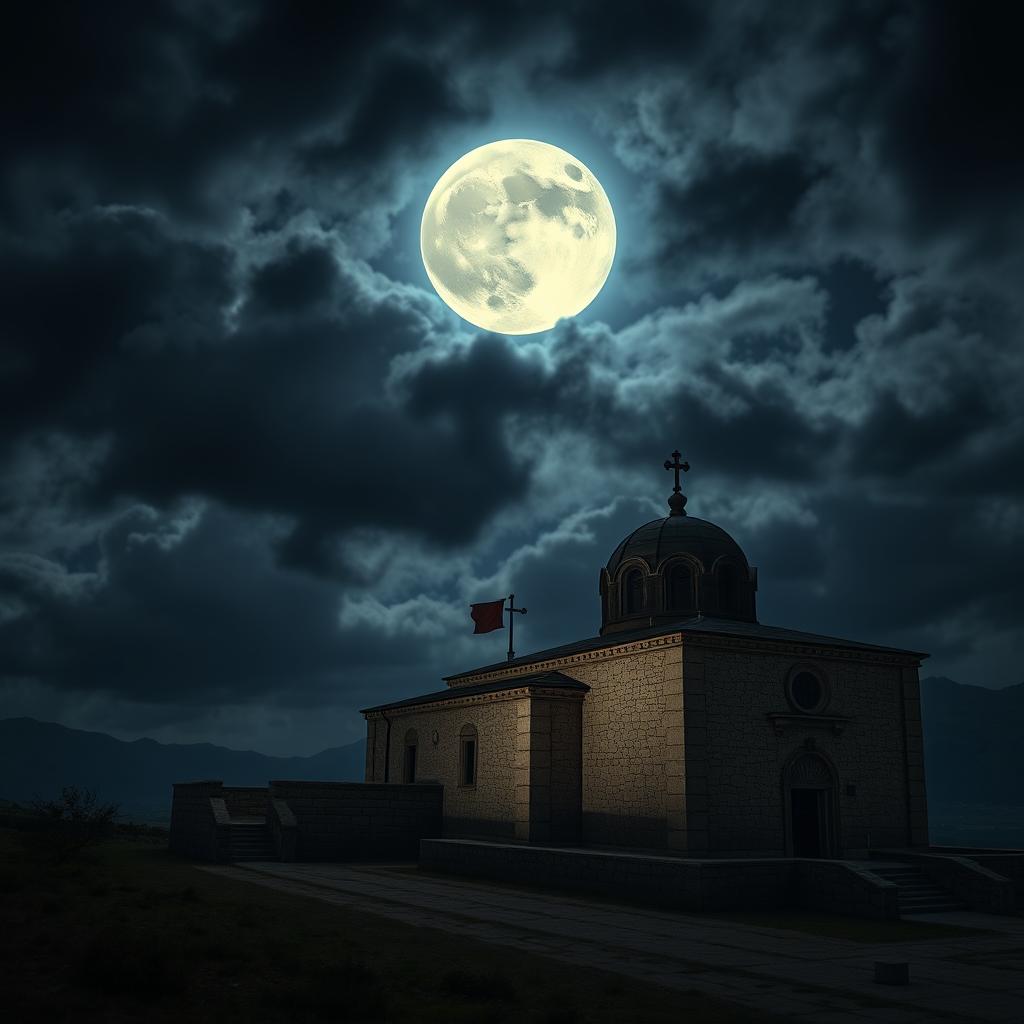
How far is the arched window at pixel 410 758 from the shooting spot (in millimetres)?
36625

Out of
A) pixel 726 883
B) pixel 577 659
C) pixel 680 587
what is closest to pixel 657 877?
pixel 726 883

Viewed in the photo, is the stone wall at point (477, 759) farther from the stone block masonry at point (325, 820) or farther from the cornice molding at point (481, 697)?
the stone block masonry at point (325, 820)

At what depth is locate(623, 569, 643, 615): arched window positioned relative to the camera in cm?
3400

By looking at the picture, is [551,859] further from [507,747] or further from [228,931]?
[228,931]

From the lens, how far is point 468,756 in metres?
32.8

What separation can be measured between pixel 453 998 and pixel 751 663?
690 inches

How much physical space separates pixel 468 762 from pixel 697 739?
998 centimetres

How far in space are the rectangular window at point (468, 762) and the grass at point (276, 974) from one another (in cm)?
1504

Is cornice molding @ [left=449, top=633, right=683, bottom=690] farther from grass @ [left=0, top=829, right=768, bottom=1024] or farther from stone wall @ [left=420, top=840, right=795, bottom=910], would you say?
grass @ [left=0, top=829, right=768, bottom=1024]

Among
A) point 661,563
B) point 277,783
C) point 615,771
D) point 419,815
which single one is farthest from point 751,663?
point 277,783

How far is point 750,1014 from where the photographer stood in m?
10.6

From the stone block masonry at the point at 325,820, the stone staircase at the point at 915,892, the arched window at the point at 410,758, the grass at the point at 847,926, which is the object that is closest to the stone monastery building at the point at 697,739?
the stone block masonry at the point at 325,820

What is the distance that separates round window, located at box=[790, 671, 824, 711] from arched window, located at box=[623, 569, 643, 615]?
741 cm

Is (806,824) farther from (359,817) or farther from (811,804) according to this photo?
(359,817)
